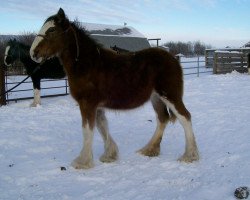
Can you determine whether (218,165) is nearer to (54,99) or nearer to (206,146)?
(206,146)

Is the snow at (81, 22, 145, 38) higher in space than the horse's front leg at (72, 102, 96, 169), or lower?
higher

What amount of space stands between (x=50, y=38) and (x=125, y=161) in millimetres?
2126

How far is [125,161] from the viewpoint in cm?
534

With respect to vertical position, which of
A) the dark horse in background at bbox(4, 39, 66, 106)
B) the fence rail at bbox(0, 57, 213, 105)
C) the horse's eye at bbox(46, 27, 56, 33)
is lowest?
the fence rail at bbox(0, 57, 213, 105)

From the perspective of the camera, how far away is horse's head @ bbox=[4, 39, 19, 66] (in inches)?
424

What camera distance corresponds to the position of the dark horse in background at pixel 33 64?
425 inches

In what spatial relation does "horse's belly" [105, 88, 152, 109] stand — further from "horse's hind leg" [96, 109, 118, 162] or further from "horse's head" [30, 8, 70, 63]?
"horse's head" [30, 8, 70, 63]

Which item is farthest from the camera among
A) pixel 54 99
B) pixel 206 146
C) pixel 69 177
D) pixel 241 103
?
pixel 54 99

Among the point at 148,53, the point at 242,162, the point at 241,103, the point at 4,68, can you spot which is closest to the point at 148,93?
the point at 148,53

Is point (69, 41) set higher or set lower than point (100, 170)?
higher

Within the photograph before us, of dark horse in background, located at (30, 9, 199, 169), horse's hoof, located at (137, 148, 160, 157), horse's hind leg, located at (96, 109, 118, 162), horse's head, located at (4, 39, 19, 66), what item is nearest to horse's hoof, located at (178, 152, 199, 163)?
dark horse in background, located at (30, 9, 199, 169)

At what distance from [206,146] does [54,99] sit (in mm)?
7196

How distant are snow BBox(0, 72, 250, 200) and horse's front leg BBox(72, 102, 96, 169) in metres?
0.12

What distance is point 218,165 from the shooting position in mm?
4938
